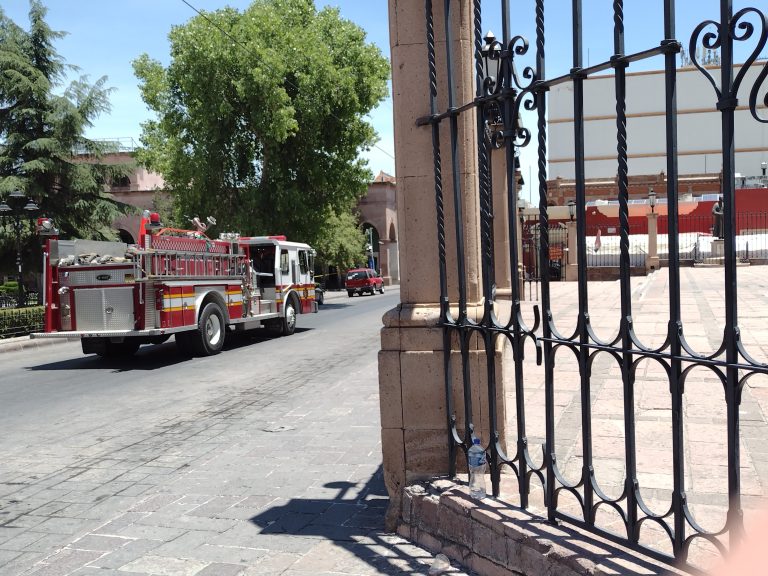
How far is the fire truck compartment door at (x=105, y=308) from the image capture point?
13.0 m

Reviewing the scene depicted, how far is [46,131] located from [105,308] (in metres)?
17.1

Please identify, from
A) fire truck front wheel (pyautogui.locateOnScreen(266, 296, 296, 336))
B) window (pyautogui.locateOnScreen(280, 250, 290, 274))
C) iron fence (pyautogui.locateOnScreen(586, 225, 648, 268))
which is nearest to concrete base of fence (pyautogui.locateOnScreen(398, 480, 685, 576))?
fire truck front wheel (pyautogui.locateOnScreen(266, 296, 296, 336))

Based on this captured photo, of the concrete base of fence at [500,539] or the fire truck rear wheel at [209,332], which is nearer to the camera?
the concrete base of fence at [500,539]

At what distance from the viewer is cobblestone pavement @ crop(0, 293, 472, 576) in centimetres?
400

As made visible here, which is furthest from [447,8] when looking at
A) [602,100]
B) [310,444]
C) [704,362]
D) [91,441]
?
[602,100]

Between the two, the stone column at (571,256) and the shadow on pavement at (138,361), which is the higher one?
the stone column at (571,256)

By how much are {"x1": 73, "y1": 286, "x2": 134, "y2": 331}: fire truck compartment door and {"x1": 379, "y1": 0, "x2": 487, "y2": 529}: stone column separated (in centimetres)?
978

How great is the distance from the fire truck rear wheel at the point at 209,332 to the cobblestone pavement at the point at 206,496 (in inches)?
216

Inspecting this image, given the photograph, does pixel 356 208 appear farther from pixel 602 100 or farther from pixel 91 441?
pixel 91 441

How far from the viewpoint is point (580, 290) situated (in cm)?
317

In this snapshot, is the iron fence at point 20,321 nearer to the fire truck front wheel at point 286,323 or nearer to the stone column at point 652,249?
the fire truck front wheel at point 286,323

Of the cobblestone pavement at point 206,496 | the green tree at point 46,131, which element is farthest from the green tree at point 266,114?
the cobblestone pavement at point 206,496

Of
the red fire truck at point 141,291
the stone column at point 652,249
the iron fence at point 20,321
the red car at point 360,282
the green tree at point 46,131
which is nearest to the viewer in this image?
the red fire truck at point 141,291

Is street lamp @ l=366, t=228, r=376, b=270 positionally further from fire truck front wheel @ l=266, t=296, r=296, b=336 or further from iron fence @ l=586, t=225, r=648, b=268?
fire truck front wheel @ l=266, t=296, r=296, b=336
